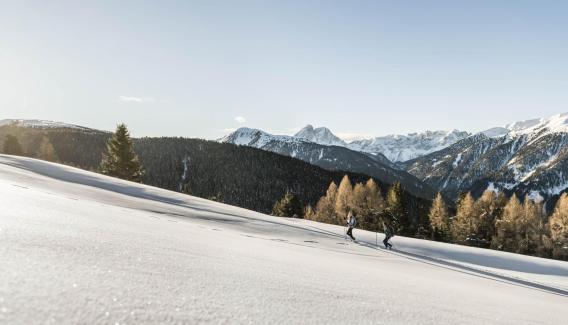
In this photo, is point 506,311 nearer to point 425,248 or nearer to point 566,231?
point 425,248

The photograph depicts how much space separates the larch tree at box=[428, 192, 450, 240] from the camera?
7888cm

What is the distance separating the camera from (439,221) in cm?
8069

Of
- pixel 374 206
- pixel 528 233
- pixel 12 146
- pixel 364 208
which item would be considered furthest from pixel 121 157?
pixel 528 233

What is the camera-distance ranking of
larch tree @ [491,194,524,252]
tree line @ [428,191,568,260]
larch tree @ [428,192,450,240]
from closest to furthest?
tree line @ [428,191,568,260], larch tree @ [491,194,524,252], larch tree @ [428,192,450,240]

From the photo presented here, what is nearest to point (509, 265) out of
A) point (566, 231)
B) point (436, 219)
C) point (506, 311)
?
point (506, 311)

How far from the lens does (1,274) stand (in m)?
2.76

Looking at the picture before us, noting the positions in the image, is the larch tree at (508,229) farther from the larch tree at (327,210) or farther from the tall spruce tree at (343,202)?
the larch tree at (327,210)

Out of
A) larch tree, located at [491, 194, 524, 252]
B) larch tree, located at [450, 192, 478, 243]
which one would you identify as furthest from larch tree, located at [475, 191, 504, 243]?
larch tree, located at [491, 194, 524, 252]

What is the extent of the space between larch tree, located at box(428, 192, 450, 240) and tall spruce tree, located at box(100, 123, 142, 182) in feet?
199

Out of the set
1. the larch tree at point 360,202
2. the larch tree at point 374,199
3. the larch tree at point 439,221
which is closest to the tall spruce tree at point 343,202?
the larch tree at point 360,202

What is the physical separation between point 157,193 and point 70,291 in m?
26.7

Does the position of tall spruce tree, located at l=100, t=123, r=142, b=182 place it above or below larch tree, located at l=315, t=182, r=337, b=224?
above

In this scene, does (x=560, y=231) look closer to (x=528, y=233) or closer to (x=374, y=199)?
(x=528, y=233)

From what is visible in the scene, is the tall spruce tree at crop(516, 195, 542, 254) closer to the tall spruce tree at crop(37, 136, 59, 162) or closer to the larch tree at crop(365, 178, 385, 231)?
the larch tree at crop(365, 178, 385, 231)
